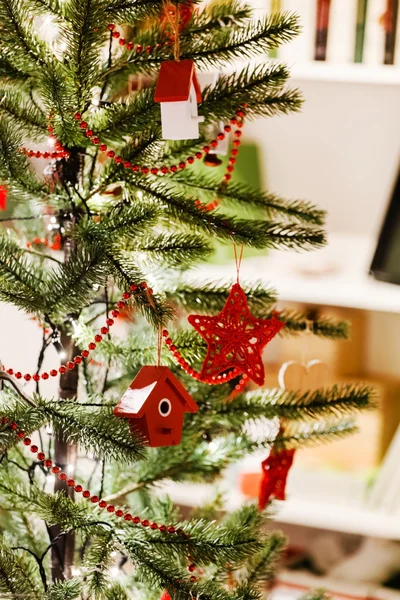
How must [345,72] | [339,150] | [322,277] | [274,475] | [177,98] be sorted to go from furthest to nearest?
[339,150] → [322,277] → [345,72] → [274,475] → [177,98]

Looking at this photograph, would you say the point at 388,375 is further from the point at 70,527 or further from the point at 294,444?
the point at 70,527

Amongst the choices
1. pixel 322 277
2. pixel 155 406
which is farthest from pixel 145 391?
pixel 322 277

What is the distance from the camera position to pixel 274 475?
101 centimetres

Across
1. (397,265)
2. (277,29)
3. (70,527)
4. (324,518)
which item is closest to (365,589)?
(324,518)

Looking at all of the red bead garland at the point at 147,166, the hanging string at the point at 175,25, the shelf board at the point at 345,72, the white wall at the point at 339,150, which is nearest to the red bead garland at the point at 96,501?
the red bead garland at the point at 147,166

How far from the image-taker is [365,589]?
5.35 feet

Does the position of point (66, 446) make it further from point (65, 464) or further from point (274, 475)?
point (274, 475)

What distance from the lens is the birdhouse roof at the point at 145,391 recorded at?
2.52 ft

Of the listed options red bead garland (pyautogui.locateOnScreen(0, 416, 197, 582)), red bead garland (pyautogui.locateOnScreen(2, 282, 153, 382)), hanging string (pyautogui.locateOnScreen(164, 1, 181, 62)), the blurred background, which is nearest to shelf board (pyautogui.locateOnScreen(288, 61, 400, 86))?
the blurred background

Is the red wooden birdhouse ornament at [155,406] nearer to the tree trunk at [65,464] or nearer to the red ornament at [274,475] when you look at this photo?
the tree trunk at [65,464]

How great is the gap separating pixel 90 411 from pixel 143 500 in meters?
0.38

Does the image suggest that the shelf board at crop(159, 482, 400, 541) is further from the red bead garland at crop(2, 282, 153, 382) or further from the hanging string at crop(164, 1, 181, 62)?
the hanging string at crop(164, 1, 181, 62)

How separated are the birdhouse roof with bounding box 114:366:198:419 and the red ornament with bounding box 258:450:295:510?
9.7 inches

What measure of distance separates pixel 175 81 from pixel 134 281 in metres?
0.20
